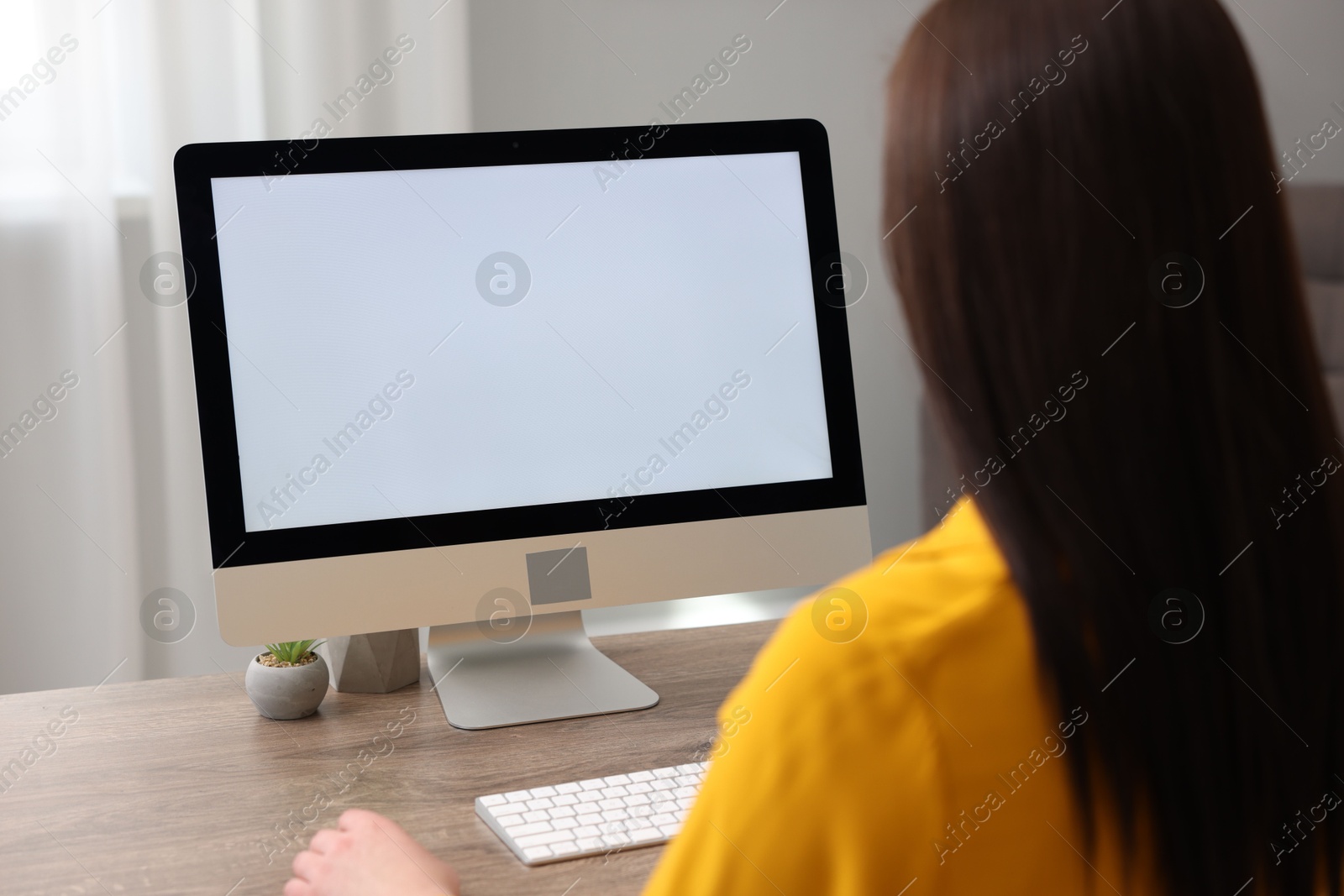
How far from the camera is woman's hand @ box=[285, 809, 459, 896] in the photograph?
0.67m

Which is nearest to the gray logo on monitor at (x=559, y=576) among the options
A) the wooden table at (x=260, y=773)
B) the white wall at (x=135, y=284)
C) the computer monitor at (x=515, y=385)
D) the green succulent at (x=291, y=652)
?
the computer monitor at (x=515, y=385)

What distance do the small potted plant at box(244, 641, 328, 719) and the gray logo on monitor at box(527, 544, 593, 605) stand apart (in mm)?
209

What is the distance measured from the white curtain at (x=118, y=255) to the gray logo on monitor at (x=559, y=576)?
1.32m

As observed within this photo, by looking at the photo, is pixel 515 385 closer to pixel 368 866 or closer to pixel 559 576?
pixel 559 576

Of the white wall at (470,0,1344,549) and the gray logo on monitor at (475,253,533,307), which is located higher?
the white wall at (470,0,1344,549)

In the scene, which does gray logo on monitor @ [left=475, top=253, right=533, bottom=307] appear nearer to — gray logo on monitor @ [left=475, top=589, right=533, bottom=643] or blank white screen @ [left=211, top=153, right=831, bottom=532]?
blank white screen @ [left=211, top=153, right=831, bottom=532]

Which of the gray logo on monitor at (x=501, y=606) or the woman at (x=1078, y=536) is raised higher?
the woman at (x=1078, y=536)

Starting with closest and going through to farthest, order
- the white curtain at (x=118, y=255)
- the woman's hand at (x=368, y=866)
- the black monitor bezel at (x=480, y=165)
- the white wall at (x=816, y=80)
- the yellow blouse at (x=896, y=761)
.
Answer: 1. the yellow blouse at (x=896, y=761)
2. the woman's hand at (x=368, y=866)
3. the black monitor bezel at (x=480, y=165)
4. the white curtain at (x=118, y=255)
5. the white wall at (x=816, y=80)

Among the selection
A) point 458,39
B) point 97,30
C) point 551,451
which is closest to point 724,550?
point 551,451

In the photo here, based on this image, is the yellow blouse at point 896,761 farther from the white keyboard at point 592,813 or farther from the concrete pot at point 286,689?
the concrete pot at point 286,689

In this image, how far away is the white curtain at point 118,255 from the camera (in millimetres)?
1979

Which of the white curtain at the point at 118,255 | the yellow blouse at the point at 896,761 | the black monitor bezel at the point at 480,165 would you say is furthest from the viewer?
the white curtain at the point at 118,255

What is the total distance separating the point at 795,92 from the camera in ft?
8.07

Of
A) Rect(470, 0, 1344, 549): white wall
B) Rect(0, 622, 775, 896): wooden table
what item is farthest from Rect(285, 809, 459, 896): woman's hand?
Rect(470, 0, 1344, 549): white wall
